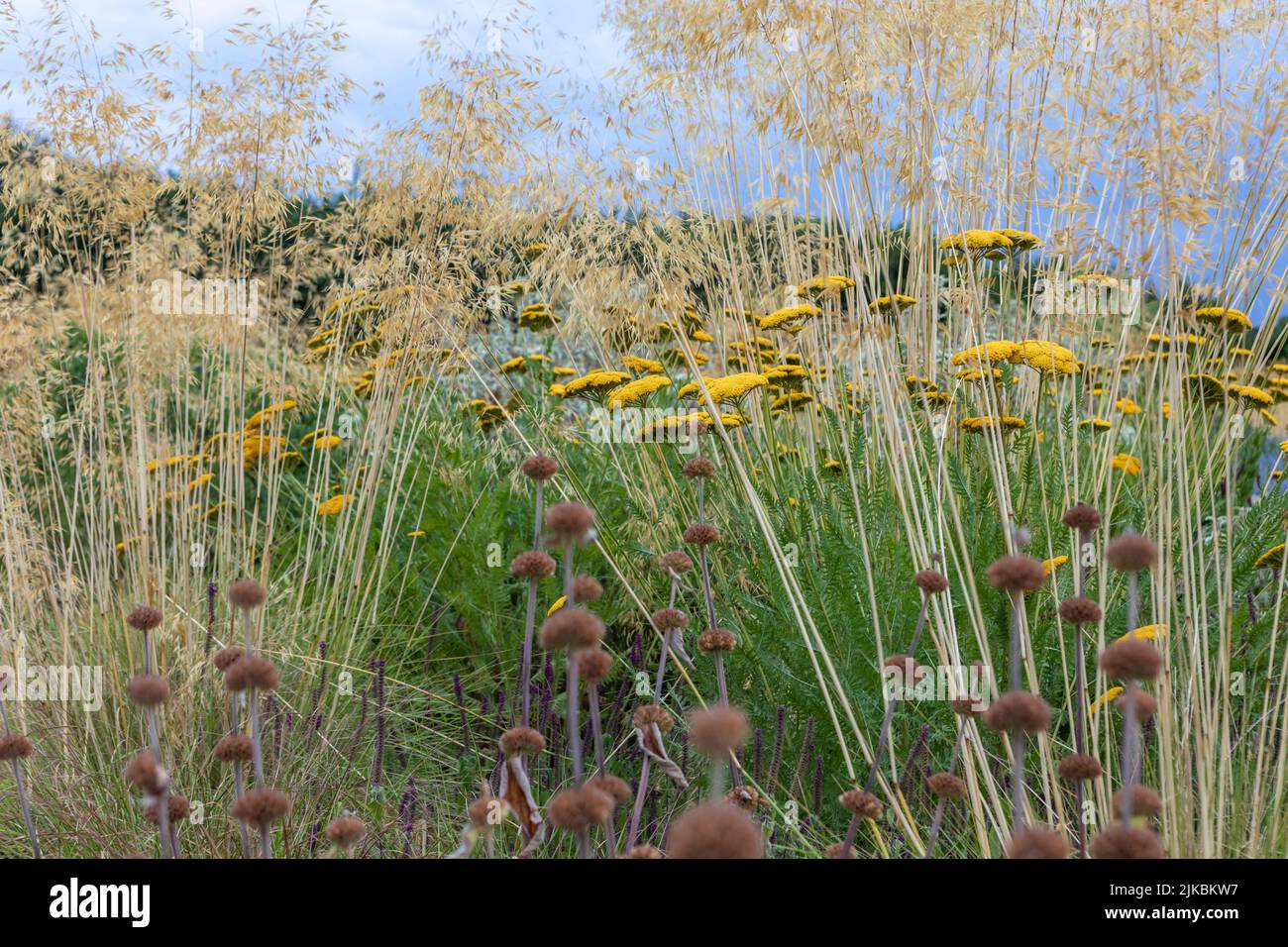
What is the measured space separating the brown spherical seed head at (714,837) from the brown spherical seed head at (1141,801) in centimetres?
42

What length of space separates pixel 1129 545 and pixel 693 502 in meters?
1.84

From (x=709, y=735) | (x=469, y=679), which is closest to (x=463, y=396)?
(x=469, y=679)

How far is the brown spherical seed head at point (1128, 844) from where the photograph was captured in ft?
2.95

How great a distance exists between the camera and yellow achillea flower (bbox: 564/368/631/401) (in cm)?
246

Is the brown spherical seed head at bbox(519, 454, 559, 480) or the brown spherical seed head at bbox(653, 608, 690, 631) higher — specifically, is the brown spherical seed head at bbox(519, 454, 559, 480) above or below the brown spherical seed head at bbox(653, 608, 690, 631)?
above

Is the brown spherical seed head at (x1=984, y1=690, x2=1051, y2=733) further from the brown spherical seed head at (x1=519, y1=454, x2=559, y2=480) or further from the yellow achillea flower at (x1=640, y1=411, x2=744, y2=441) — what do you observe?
the yellow achillea flower at (x1=640, y1=411, x2=744, y2=441)

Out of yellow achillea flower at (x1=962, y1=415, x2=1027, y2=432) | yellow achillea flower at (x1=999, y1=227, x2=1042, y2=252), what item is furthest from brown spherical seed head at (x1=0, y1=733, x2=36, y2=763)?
yellow achillea flower at (x1=999, y1=227, x2=1042, y2=252)

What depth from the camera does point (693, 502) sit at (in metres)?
2.87

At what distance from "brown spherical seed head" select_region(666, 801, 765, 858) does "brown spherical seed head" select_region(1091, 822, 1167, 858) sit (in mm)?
391

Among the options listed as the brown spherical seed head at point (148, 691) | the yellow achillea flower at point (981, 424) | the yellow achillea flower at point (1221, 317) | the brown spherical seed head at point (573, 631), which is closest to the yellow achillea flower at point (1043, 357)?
the yellow achillea flower at point (981, 424)

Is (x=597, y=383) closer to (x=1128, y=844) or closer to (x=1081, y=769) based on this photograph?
(x=1081, y=769)

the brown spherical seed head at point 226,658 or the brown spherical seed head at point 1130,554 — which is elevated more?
the brown spherical seed head at point 1130,554

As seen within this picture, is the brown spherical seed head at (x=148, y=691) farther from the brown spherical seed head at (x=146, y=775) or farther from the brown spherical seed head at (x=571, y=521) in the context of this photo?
the brown spherical seed head at (x=571, y=521)
